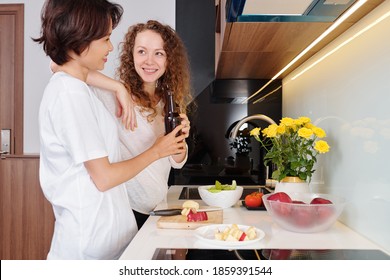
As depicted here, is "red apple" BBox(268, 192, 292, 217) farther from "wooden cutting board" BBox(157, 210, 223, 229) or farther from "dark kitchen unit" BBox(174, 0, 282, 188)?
"dark kitchen unit" BBox(174, 0, 282, 188)

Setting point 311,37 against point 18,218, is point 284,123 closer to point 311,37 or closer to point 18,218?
point 311,37

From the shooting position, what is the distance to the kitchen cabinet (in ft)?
6.04

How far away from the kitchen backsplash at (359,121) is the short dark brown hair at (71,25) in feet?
1.89

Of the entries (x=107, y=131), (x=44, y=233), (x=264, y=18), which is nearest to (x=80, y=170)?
(x=107, y=131)

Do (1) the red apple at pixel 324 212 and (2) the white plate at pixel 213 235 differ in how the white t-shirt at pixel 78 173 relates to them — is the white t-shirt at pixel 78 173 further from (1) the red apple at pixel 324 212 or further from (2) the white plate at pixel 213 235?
(1) the red apple at pixel 324 212

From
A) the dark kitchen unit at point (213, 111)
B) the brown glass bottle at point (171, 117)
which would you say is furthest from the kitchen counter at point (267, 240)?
the dark kitchen unit at point (213, 111)

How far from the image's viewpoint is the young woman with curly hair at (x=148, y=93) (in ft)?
4.47

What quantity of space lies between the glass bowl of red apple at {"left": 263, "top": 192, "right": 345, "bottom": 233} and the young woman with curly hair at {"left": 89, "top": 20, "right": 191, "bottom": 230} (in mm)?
490

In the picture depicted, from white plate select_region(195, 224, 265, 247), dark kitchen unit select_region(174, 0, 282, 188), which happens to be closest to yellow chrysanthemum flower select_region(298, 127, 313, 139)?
white plate select_region(195, 224, 265, 247)

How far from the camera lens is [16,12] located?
2.13m

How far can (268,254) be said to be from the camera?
82 centimetres

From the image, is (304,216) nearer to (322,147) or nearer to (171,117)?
(322,147)

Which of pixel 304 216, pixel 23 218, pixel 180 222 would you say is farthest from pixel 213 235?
pixel 23 218

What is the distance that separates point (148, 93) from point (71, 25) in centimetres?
61
